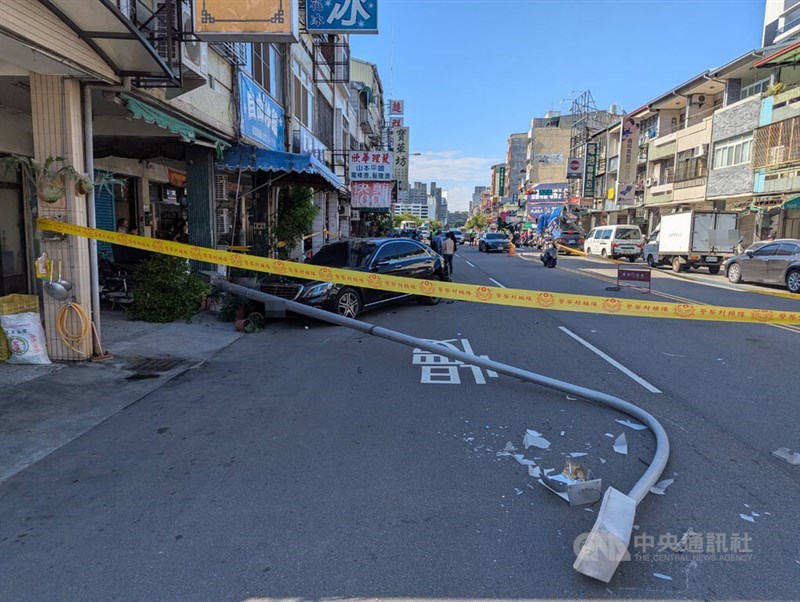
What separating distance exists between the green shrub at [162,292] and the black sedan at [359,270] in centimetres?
149

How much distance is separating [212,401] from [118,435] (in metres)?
1.11

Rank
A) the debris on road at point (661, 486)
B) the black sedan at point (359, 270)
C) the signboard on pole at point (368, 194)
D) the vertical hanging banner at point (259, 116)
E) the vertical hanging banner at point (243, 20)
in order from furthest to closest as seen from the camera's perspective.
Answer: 1. the signboard on pole at point (368, 194)
2. the vertical hanging banner at point (259, 116)
3. the black sedan at point (359, 270)
4. the vertical hanging banner at point (243, 20)
5. the debris on road at point (661, 486)

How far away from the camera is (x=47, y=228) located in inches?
267

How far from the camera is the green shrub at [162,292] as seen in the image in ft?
32.3

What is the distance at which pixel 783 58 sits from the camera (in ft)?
85.9

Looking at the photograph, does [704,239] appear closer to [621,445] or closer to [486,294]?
[486,294]

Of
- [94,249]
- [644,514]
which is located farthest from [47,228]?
[644,514]

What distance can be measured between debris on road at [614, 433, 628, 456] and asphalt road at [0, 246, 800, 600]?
0.08 m

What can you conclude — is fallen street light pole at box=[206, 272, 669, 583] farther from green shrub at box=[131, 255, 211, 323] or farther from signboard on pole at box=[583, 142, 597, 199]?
signboard on pole at box=[583, 142, 597, 199]

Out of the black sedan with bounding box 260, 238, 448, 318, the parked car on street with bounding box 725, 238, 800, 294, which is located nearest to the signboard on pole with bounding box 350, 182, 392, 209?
the black sedan with bounding box 260, 238, 448, 318

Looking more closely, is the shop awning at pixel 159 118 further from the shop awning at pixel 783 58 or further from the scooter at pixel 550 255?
the shop awning at pixel 783 58

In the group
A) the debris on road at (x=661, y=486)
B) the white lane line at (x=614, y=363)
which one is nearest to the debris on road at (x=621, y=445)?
Result: the debris on road at (x=661, y=486)

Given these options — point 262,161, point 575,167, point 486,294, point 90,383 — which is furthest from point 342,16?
point 575,167

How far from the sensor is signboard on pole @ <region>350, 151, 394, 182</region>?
24094mm
